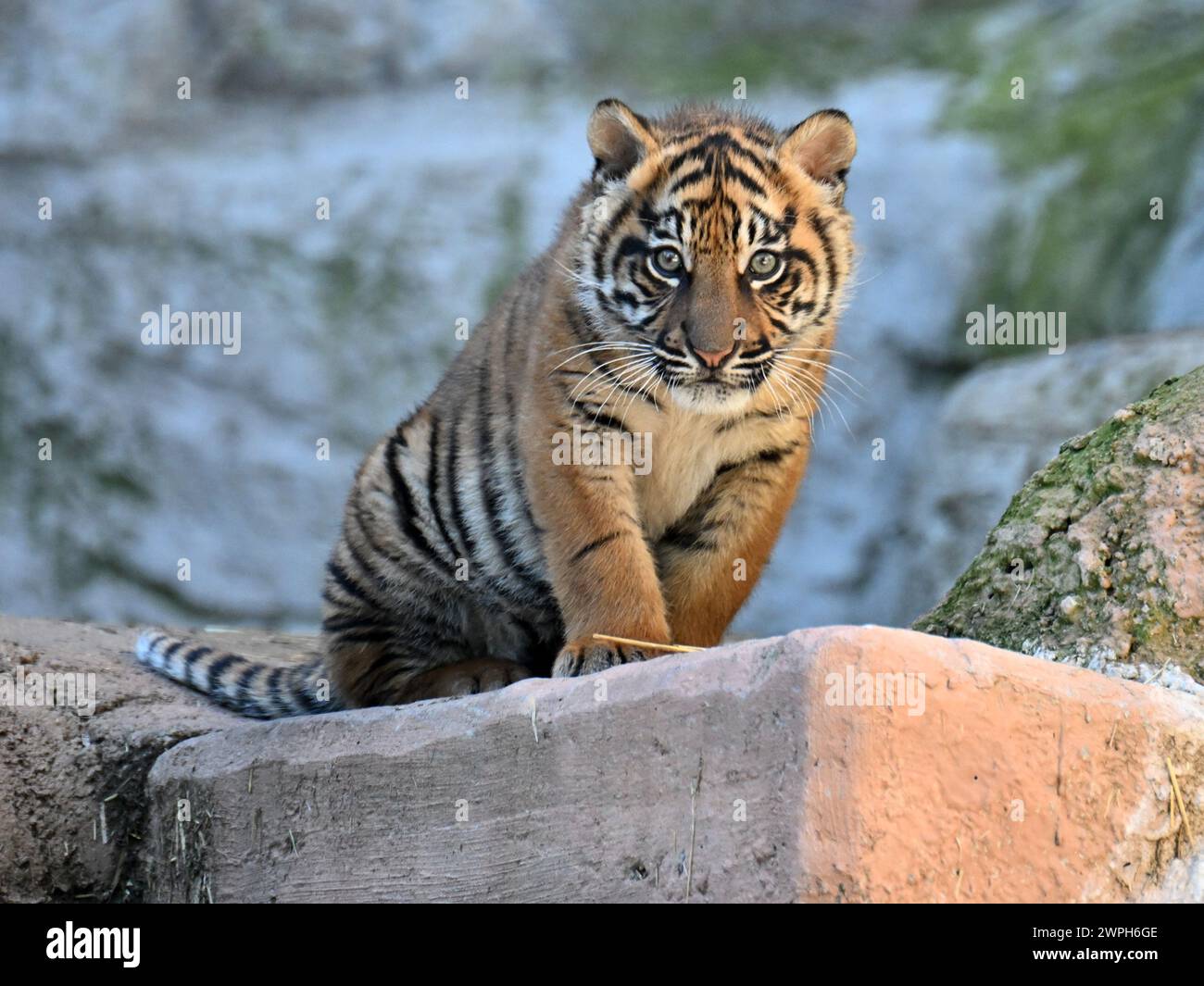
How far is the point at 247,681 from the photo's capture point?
231 inches

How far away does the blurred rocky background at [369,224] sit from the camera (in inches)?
420

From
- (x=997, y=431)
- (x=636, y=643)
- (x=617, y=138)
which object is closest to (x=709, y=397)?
(x=636, y=643)

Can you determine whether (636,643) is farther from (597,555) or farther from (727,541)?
(727,541)

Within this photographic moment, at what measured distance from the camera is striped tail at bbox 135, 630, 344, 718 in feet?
19.1

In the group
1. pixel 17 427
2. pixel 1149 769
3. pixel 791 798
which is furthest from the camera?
pixel 17 427

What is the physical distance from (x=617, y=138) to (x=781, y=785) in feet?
8.41

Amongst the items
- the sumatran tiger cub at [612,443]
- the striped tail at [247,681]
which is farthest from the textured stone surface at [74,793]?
the sumatran tiger cub at [612,443]

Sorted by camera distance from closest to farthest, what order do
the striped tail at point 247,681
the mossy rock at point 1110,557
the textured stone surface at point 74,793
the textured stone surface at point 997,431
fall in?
the mossy rock at point 1110,557
the textured stone surface at point 74,793
the striped tail at point 247,681
the textured stone surface at point 997,431

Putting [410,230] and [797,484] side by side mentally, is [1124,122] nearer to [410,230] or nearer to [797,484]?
[410,230]

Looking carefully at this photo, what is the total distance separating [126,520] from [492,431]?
6.21m

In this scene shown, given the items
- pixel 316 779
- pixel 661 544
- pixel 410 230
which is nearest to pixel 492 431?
pixel 661 544

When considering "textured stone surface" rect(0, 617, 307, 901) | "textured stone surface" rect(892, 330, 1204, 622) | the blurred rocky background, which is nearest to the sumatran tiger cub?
"textured stone surface" rect(0, 617, 307, 901)

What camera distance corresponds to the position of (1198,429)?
183 inches

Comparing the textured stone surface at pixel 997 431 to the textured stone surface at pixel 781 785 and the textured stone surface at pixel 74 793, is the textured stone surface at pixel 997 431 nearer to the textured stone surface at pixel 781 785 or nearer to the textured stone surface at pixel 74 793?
the textured stone surface at pixel 781 785
